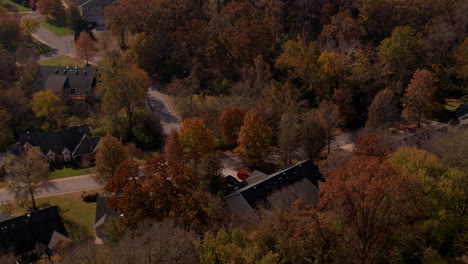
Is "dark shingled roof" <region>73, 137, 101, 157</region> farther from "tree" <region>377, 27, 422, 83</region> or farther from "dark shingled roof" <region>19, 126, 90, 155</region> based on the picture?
"tree" <region>377, 27, 422, 83</region>

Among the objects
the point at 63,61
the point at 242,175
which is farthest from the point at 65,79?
→ the point at 242,175

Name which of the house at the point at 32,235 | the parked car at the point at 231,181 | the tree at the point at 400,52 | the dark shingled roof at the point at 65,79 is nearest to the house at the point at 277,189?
the parked car at the point at 231,181

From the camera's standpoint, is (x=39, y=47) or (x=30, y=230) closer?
(x=30, y=230)

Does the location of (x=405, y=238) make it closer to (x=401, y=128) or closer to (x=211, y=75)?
(x=401, y=128)

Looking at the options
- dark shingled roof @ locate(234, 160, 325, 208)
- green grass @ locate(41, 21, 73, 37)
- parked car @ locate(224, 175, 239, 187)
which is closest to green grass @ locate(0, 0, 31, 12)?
green grass @ locate(41, 21, 73, 37)

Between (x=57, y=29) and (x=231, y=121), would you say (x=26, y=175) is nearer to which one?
(x=231, y=121)

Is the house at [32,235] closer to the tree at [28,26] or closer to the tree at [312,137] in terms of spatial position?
the tree at [312,137]
